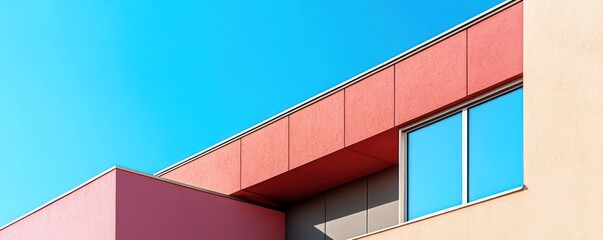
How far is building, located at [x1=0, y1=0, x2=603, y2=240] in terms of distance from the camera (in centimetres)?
1207

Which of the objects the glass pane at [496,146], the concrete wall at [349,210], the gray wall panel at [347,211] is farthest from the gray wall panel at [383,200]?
the glass pane at [496,146]

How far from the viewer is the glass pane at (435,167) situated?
14.0 metres

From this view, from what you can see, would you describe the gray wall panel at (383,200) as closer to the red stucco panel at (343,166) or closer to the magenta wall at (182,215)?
the red stucco panel at (343,166)

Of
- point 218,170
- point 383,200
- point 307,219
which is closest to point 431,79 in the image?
point 383,200

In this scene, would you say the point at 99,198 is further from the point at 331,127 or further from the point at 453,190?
the point at 453,190

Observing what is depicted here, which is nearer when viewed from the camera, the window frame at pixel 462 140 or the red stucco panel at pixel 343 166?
the window frame at pixel 462 140

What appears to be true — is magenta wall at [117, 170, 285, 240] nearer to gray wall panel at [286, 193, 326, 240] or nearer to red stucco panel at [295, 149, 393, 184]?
gray wall panel at [286, 193, 326, 240]

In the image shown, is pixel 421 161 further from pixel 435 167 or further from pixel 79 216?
pixel 79 216

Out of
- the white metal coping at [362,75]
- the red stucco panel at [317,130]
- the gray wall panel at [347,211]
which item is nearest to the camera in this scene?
the white metal coping at [362,75]

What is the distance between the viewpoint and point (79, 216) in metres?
16.2

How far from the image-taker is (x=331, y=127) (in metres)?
16.2

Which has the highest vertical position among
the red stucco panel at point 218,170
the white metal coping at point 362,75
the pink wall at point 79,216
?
the white metal coping at point 362,75

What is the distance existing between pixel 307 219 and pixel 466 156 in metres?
4.85

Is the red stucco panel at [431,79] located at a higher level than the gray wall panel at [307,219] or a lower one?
higher
